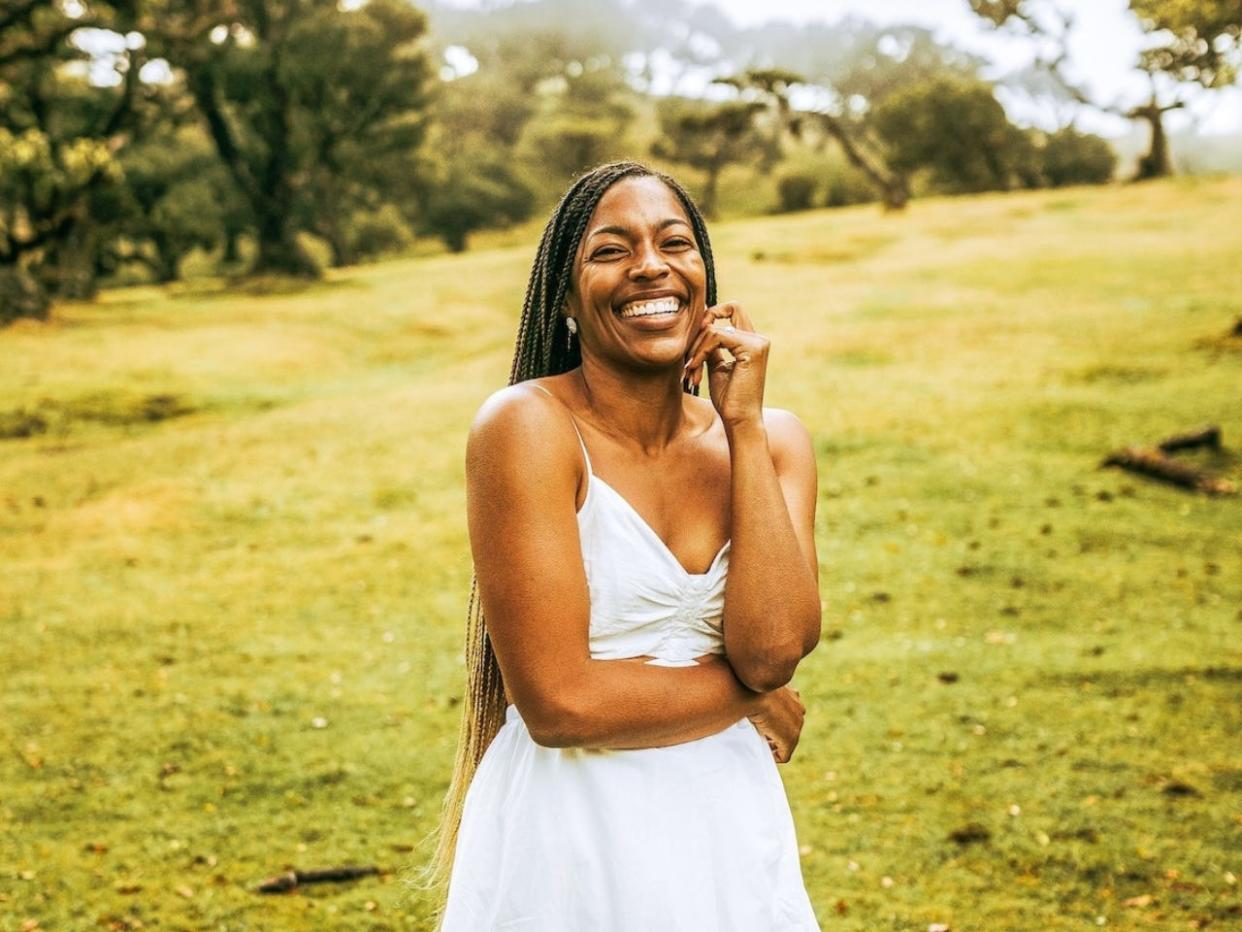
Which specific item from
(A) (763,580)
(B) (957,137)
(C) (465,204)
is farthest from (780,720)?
(B) (957,137)

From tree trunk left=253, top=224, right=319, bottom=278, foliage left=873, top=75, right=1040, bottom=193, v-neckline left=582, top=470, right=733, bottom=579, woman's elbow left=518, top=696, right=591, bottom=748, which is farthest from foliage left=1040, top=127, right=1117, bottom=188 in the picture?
woman's elbow left=518, top=696, right=591, bottom=748

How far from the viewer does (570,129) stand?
48719mm

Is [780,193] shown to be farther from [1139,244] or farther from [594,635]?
[594,635]

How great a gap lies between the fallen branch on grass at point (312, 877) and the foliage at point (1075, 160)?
46727mm

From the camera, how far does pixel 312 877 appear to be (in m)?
5.20

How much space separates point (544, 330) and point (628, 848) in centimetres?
114

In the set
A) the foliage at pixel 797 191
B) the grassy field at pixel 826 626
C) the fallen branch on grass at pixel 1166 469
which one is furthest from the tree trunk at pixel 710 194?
the fallen branch on grass at pixel 1166 469

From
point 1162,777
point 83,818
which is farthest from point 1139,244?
point 83,818

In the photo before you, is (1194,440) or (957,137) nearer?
(1194,440)

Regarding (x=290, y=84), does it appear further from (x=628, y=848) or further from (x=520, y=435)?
(x=628, y=848)

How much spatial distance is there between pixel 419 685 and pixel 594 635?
551 cm

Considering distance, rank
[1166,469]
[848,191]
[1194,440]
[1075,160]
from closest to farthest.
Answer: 1. [1166,469]
2. [1194,440]
3. [848,191]
4. [1075,160]

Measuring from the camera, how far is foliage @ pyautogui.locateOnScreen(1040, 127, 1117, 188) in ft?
151

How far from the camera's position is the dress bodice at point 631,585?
7.61ft
